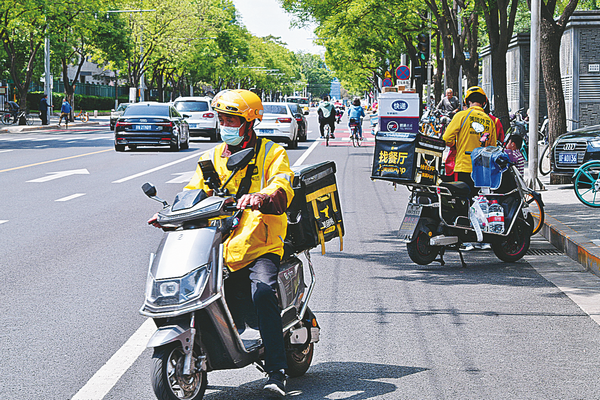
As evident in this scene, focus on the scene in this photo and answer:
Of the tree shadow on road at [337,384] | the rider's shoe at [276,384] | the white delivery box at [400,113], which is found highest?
the white delivery box at [400,113]

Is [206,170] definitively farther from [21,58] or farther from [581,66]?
[21,58]

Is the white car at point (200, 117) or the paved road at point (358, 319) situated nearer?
the paved road at point (358, 319)

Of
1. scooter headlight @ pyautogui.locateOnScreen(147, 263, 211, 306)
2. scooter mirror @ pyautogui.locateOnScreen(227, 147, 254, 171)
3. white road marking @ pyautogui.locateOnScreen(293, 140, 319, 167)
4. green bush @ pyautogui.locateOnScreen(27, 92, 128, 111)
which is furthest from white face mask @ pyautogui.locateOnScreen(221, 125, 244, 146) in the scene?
green bush @ pyautogui.locateOnScreen(27, 92, 128, 111)

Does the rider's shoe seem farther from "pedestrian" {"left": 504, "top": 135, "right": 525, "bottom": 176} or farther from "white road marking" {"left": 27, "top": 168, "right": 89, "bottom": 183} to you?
"white road marking" {"left": 27, "top": 168, "right": 89, "bottom": 183}

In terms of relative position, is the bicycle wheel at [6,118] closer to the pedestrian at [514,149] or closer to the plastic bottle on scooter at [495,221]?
the pedestrian at [514,149]

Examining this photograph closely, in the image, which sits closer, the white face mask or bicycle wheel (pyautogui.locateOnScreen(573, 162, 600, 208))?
the white face mask

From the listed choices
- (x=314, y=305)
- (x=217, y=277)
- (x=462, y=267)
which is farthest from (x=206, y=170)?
(x=462, y=267)

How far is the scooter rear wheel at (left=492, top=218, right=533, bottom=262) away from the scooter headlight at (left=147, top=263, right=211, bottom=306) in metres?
5.66

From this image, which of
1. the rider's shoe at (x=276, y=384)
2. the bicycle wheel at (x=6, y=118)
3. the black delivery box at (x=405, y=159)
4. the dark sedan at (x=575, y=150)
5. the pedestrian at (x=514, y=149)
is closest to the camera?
the rider's shoe at (x=276, y=384)

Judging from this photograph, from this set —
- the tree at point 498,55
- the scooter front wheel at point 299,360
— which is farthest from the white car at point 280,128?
the scooter front wheel at point 299,360

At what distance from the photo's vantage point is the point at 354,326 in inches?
241

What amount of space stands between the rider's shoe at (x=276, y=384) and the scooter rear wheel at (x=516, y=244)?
511 centimetres

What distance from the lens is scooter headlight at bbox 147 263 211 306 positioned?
12.7 ft

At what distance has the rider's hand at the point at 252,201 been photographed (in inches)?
159
